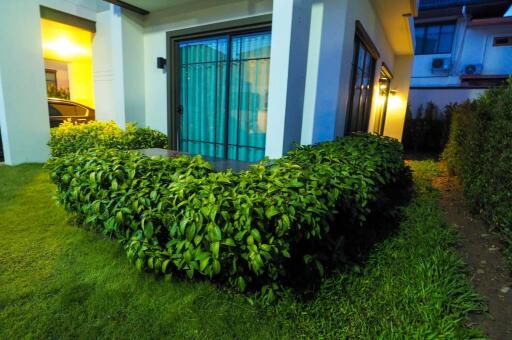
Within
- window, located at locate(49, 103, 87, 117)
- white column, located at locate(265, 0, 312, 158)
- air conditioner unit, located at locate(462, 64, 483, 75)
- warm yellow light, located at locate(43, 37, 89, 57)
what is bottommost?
window, located at locate(49, 103, 87, 117)

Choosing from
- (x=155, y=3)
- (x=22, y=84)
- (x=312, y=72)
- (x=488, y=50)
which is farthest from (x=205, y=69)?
(x=488, y=50)

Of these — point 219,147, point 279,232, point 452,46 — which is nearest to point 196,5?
point 219,147

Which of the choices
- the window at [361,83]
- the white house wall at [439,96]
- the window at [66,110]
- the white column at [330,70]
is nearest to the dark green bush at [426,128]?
the white house wall at [439,96]

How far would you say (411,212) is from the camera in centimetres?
402

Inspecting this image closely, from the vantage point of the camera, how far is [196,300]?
7.19 feet

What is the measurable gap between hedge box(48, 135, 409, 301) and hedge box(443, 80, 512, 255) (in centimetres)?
112

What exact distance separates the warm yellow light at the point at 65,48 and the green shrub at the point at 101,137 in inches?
133

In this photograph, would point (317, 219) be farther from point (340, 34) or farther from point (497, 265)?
point (340, 34)

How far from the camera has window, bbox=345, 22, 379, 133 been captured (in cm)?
495

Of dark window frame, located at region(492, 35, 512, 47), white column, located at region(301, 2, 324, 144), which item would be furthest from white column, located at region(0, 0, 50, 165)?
dark window frame, located at region(492, 35, 512, 47)

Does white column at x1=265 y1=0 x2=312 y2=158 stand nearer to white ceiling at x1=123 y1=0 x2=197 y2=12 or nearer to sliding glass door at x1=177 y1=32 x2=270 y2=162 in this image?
sliding glass door at x1=177 y1=32 x2=270 y2=162

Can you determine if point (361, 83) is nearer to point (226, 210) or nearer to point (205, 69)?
point (205, 69)

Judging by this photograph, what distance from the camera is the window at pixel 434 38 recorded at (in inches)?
542

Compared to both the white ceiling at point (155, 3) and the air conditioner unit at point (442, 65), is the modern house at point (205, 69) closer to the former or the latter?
the white ceiling at point (155, 3)
